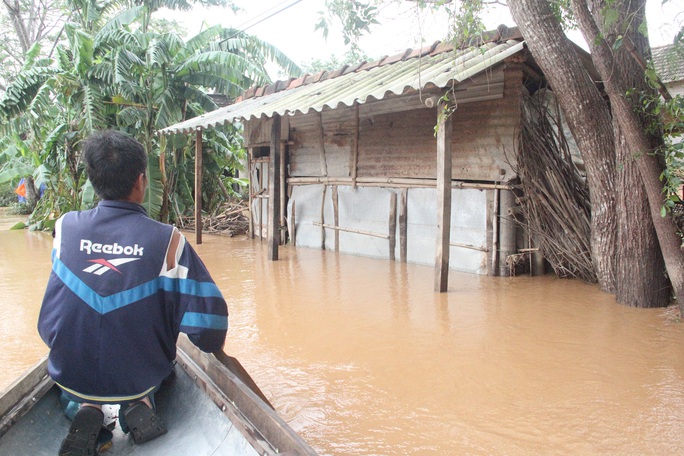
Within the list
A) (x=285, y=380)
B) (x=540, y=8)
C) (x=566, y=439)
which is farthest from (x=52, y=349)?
(x=540, y=8)

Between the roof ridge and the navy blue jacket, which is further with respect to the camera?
the roof ridge

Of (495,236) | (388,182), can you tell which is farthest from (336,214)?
(495,236)

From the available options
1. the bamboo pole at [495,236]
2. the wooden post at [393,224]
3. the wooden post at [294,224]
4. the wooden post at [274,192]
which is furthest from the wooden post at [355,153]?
the bamboo pole at [495,236]

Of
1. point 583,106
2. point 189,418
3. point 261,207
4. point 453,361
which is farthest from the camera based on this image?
point 261,207

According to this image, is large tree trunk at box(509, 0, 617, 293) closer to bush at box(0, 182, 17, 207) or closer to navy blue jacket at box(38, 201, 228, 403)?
navy blue jacket at box(38, 201, 228, 403)

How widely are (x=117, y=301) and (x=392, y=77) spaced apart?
5612 millimetres

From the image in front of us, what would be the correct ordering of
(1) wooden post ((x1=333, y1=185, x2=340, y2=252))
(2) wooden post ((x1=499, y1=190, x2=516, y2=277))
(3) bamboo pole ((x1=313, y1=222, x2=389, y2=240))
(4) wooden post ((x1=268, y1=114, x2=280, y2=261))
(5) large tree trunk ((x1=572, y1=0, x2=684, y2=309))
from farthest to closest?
(1) wooden post ((x1=333, y1=185, x2=340, y2=252)), (4) wooden post ((x1=268, y1=114, x2=280, y2=261)), (3) bamboo pole ((x1=313, y1=222, x2=389, y2=240)), (2) wooden post ((x1=499, y1=190, x2=516, y2=277)), (5) large tree trunk ((x1=572, y1=0, x2=684, y2=309))

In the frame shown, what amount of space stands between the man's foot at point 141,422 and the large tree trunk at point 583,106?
5.04 meters

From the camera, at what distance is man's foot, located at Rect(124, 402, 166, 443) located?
2123 mm

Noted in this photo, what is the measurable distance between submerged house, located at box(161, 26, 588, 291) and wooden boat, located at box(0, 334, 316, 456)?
3795 mm

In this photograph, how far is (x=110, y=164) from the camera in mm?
2072

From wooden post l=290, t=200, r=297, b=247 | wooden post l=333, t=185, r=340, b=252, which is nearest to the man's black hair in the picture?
wooden post l=333, t=185, r=340, b=252

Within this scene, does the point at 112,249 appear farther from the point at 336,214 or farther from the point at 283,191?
the point at 283,191

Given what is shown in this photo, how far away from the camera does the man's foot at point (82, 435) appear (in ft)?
6.40
